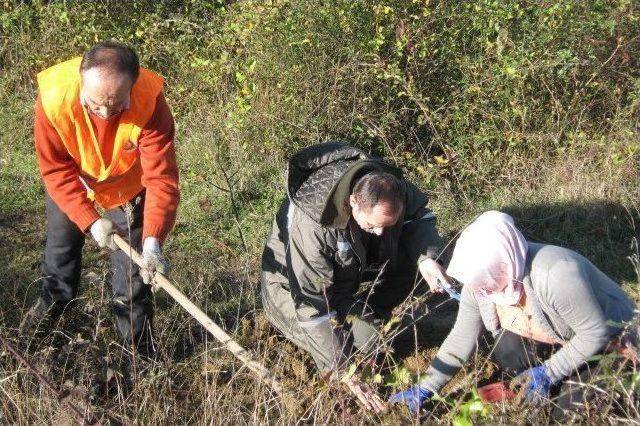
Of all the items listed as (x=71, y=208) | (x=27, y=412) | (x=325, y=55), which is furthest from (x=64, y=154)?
(x=325, y=55)

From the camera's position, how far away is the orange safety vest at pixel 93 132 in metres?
3.30

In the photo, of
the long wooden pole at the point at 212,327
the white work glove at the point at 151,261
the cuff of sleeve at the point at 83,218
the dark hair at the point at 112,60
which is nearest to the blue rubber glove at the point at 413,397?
the long wooden pole at the point at 212,327

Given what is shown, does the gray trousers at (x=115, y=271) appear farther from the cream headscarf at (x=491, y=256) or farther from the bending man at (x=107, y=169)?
the cream headscarf at (x=491, y=256)

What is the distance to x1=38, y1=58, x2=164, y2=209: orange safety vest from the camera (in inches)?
130

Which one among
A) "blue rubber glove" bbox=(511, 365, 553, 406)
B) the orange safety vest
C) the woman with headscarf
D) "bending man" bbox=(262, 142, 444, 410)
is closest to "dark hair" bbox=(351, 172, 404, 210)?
"bending man" bbox=(262, 142, 444, 410)

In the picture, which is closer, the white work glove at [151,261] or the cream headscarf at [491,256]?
the cream headscarf at [491,256]

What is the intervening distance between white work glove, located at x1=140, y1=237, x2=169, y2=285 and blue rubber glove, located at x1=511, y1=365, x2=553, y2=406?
1522 millimetres

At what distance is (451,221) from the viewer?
532 centimetres

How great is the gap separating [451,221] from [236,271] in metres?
1.51

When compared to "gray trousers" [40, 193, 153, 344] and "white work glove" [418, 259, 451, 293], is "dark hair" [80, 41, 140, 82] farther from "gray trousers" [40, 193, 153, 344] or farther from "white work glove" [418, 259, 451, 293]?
"white work glove" [418, 259, 451, 293]

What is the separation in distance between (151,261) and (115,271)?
440 mm

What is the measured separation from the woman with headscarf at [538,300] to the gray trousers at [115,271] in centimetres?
129

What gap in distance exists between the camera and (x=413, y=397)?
3.19m

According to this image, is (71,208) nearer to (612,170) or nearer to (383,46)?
(383,46)
